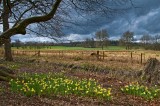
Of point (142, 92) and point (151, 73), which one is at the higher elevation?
point (151, 73)

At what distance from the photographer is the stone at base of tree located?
17.3m

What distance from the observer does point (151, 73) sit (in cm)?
1773

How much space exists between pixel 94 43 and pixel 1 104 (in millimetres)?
109651

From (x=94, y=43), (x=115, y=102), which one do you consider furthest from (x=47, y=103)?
(x=94, y=43)

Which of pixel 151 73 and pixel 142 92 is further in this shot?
pixel 151 73

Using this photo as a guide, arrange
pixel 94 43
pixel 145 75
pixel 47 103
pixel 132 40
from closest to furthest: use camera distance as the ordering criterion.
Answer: pixel 47 103
pixel 145 75
pixel 132 40
pixel 94 43

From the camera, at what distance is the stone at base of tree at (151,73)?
56.6ft

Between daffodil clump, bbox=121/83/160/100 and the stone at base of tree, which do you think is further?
the stone at base of tree

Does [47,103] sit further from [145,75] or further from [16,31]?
[145,75]

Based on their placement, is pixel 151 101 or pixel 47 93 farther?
pixel 151 101

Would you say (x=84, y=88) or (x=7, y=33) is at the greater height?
(x=7, y=33)

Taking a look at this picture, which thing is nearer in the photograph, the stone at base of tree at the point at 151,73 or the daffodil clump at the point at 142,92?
the daffodil clump at the point at 142,92

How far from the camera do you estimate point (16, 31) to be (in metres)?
11.3

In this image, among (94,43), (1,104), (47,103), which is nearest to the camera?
(1,104)
